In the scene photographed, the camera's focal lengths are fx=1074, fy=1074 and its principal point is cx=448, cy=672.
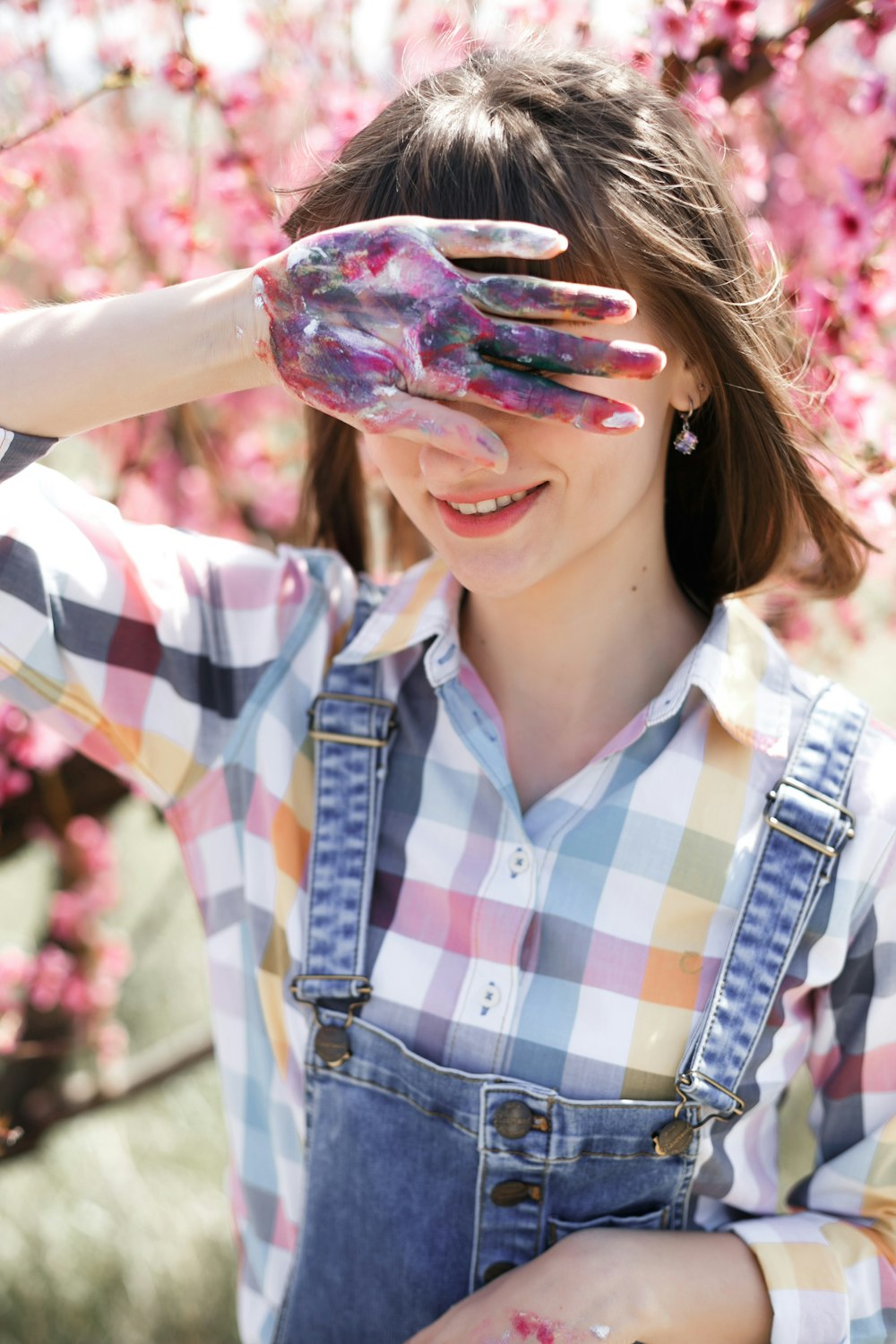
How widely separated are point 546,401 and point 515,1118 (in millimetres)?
742

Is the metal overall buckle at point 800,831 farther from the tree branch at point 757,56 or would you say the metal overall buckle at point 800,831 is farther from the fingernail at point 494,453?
the tree branch at point 757,56

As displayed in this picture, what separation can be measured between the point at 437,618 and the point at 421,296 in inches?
18.2

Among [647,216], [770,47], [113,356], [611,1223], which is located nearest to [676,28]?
[770,47]

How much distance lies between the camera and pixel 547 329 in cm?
91

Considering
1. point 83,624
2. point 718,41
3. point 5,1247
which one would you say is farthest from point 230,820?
point 5,1247

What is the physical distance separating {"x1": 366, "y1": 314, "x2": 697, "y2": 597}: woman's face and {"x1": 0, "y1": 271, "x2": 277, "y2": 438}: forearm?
0.19m

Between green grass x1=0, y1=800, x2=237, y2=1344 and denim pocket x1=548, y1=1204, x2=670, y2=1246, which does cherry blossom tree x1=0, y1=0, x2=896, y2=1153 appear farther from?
denim pocket x1=548, y1=1204, x2=670, y2=1246

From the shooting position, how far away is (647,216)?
104 centimetres

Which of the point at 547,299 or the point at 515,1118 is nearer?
the point at 547,299

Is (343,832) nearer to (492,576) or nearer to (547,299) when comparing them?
(492,576)

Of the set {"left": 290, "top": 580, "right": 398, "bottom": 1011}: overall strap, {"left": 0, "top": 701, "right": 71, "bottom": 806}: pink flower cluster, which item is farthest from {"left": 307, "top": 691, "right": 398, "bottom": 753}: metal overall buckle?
{"left": 0, "top": 701, "right": 71, "bottom": 806}: pink flower cluster

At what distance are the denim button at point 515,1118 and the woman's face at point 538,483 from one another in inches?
21.4

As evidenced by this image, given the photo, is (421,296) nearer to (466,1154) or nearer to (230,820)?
(230,820)

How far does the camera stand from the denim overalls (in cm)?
110
